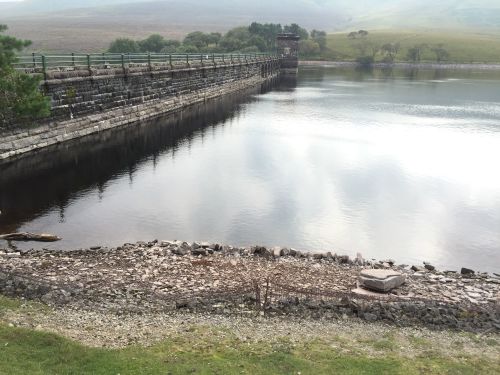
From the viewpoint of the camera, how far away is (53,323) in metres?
13.3

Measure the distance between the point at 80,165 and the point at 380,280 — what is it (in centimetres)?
2386

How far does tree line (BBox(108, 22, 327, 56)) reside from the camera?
12281 centimetres

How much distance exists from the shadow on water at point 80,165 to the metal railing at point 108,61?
588 cm

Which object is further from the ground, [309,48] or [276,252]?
[309,48]

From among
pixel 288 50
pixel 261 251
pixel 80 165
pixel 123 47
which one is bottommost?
pixel 261 251

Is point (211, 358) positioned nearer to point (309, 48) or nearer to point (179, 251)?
point (179, 251)

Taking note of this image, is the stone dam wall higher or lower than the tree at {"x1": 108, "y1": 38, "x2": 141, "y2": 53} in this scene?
lower

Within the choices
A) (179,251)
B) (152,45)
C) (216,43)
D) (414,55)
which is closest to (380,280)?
(179,251)

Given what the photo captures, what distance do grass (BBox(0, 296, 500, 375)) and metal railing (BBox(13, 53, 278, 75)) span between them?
651 inches

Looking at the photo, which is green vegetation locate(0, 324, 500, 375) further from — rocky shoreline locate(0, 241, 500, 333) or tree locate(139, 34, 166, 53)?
tree locate(139, 34, 166, 53)

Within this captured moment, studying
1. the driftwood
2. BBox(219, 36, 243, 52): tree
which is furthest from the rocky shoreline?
BBox(219, 36, 243, 52): tree

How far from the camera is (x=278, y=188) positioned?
31.3m

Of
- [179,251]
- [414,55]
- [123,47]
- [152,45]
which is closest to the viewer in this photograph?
[179,251]

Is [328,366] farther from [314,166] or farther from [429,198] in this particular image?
[314,166]
